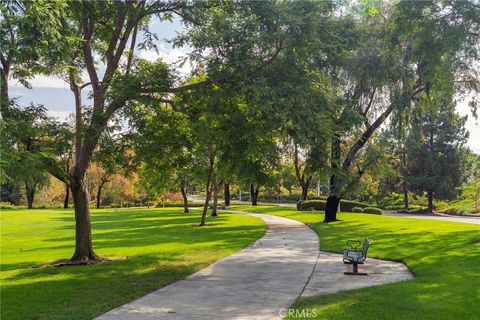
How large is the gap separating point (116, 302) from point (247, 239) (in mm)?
11330

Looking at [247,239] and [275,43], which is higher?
[275,43]

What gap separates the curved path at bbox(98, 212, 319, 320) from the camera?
24.6ft

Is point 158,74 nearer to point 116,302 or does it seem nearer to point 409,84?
point 116,302

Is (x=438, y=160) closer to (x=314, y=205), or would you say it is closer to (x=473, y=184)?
(x=473, y=184)

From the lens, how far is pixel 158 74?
1188 centimetres

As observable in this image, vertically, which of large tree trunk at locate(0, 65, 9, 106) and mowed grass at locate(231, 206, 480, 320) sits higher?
large tree trunk at locate(0, 65, 9, 106)

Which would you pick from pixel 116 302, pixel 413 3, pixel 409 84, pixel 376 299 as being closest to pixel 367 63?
pixel 409 84

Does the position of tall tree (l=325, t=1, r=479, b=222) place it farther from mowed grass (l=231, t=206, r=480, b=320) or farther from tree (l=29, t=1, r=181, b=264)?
tree (l=29, t=1, r=181, b=264)

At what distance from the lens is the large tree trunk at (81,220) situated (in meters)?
13.2

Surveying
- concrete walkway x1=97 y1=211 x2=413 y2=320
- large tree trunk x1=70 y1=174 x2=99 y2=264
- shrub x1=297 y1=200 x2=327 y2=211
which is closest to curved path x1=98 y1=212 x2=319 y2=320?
concrete walkway x1=97 y1=211 x2=413 y2=320

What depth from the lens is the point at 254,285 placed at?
9.80m
